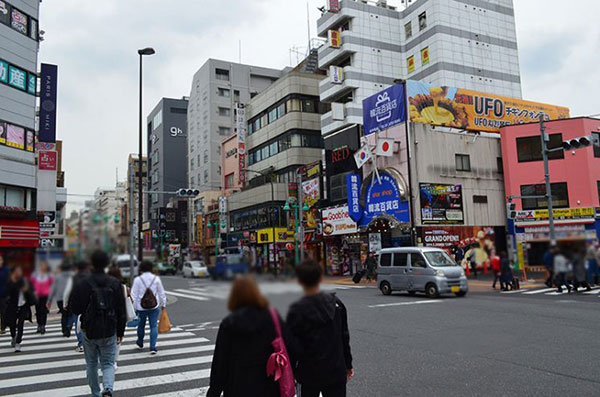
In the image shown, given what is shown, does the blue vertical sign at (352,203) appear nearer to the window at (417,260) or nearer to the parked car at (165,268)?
the window at (417,260)

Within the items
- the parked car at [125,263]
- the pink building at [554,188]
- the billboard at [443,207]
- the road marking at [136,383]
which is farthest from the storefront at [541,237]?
the road marking at [136,383]

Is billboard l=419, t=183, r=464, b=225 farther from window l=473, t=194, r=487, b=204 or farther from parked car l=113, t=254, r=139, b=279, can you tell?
parked car l=113, t=254, r=139, b=279

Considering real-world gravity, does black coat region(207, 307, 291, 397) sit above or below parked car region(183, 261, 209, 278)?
below

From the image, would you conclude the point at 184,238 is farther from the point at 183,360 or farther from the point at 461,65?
the point at 461,65

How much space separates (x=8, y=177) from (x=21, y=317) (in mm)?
9220

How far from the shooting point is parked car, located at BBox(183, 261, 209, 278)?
1.61 meters

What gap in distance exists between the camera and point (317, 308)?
3.00 metres

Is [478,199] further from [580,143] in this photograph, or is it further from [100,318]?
[100,318]

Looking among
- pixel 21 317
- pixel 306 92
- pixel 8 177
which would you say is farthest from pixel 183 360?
pixel 306 92

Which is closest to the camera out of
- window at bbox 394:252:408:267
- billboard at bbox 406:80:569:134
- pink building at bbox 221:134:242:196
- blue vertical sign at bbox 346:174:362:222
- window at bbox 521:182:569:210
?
window at bbox 521:182:569:210

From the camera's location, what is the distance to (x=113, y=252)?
5.29 ft

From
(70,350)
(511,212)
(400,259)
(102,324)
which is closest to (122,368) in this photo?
(70,350)

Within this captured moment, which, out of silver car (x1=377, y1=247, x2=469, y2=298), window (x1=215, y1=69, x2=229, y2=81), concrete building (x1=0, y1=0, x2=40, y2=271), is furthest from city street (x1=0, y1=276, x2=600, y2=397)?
window (x1=215, y1=69, x2=229, y2=81)

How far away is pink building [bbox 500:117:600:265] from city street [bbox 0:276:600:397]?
135 cm
